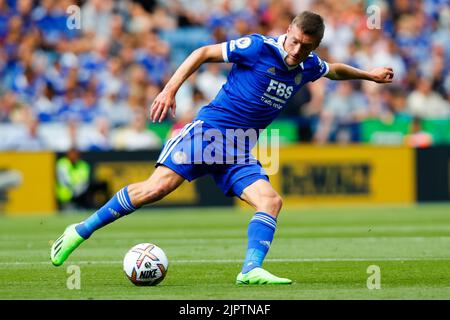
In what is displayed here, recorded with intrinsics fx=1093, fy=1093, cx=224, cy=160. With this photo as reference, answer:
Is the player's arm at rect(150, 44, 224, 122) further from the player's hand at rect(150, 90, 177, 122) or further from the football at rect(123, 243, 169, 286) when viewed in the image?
the football at rect(123, 243, 169, 286)

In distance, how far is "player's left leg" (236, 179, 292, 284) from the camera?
8422 mm

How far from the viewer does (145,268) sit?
855 centimetres

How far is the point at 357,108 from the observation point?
74.8 ft

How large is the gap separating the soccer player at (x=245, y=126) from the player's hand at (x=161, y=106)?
23.9 inches

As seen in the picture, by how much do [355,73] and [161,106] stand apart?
2.26 meters

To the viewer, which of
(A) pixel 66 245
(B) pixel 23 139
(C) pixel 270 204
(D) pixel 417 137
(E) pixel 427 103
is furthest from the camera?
(E) pixel 427 103

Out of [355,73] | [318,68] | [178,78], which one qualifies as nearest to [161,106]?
[178,78]

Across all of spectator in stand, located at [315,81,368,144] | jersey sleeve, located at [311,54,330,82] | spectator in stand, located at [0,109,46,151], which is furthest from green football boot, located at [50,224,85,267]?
spectator in stand, located at [315,81,368,144]

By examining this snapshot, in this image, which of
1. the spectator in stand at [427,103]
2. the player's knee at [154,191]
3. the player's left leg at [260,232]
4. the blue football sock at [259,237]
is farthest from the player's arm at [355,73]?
the spectator in stand at [427,103]

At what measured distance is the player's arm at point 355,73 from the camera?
9500 mm

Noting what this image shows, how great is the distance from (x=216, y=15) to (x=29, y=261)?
13700mm

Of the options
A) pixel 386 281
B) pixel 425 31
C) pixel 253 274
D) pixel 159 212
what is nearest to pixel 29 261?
pixel 253 274

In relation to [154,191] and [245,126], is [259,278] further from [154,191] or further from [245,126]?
[245,126]

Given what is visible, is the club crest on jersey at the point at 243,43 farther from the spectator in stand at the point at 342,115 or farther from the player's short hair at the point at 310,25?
the spectator in stand at the point at 342,115
